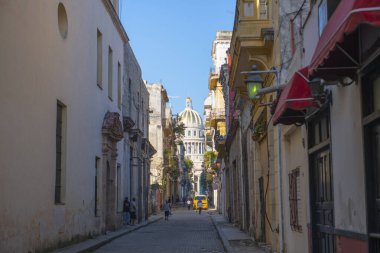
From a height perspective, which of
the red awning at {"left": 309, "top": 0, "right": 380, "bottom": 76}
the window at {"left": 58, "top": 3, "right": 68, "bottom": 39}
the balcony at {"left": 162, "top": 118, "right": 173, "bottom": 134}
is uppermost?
the balcony at {"left": 162, "top": 118, "right": 173, "bottom": 134}

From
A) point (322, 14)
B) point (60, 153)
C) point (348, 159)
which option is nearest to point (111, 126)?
point (60, 153)

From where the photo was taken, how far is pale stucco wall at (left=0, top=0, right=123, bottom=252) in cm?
1320

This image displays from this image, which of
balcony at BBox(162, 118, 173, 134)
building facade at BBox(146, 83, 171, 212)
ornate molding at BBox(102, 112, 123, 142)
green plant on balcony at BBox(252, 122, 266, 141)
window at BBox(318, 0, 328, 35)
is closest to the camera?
window at BBox(318, 0, 328, 35)

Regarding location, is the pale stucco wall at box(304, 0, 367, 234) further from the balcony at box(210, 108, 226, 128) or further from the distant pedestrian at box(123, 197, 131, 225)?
the balcony at box(210, 108, 226, 128)

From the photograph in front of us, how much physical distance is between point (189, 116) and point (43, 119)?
162 m

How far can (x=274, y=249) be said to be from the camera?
49.2 ft

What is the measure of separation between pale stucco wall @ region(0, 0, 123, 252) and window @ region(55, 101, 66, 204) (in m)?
0.28

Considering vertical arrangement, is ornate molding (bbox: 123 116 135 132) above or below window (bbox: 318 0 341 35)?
above

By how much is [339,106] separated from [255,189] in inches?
474

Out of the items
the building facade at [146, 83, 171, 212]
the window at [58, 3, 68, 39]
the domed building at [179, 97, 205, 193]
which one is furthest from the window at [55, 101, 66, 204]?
the domed building at [179, 97, 205, 193]

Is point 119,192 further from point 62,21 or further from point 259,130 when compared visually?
point 259,130

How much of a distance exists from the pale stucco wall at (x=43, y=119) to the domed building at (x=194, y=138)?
149m

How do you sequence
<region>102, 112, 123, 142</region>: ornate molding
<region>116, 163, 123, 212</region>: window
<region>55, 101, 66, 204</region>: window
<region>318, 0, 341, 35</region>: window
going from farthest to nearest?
<region>116, 163, 123, 212</region>: window < <region>102, 112, 123, 142</region>: ornate molding < <region>55, 101, 66, 204</region>: window < <region>318, 0, 341, 35</region>: window

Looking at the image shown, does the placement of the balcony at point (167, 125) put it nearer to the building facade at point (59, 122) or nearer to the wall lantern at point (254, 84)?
the building facade at point (59, 122)
